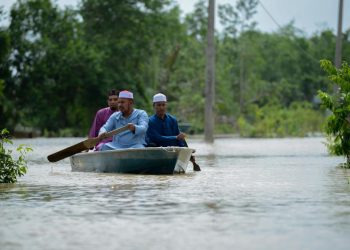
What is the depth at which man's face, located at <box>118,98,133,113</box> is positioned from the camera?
20.7 m

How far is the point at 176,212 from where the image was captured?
12547 mm

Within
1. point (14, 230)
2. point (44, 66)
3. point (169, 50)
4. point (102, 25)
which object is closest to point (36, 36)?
point (44, 66)

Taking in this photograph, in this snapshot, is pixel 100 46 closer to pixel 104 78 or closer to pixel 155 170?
pixel 104 78

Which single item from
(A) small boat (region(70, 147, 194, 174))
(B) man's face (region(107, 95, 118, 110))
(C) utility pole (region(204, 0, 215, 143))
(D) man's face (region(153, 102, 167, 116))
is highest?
(C) utility pole (region(204, 0, 215, 143))

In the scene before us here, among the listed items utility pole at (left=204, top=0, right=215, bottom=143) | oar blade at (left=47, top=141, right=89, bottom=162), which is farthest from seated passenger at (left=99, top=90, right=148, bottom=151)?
utility pole at (left=204, top=0, right=215, bottom=143)

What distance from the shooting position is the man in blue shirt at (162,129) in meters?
21.0

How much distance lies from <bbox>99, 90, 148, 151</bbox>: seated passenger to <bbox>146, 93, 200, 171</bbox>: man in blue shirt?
0.87 feet

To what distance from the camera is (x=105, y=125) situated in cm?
2103

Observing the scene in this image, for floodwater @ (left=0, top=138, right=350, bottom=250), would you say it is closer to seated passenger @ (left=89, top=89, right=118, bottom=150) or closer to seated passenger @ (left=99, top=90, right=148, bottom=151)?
seated passenger @ (left=99, top=90, right=148, bottom=151)

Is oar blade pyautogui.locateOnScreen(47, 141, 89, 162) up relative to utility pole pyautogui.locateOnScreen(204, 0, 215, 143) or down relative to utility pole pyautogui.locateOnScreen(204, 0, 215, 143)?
down

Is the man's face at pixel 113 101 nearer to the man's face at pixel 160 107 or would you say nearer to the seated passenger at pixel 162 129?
the seated passenger at pixel 162 129

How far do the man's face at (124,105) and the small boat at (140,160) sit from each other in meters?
0.91

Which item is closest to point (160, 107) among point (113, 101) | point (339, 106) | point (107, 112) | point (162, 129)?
point (162, 129)

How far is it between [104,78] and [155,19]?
7723mm
